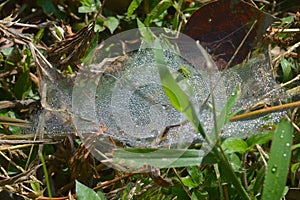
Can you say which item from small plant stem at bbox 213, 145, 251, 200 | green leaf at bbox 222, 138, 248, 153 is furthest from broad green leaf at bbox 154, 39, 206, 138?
green leaf at bbox 222, 138, 248, 153

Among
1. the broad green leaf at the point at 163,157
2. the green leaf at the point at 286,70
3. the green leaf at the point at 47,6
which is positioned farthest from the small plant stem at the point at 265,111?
the green leaf at the point at 47,6

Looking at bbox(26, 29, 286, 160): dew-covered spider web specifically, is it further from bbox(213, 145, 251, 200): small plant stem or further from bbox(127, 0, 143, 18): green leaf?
bbox(127, 0, 143, 18): green leaf

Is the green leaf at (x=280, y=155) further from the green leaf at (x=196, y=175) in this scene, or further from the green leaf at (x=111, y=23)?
the green leaf at (x=111, y=23)

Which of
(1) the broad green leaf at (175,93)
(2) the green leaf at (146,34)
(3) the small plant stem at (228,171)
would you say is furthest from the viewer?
(2) the green leaf at (146,34)

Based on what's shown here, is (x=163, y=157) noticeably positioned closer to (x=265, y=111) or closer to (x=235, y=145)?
(x=235, y=145)

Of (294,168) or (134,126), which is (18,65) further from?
(294,168)
